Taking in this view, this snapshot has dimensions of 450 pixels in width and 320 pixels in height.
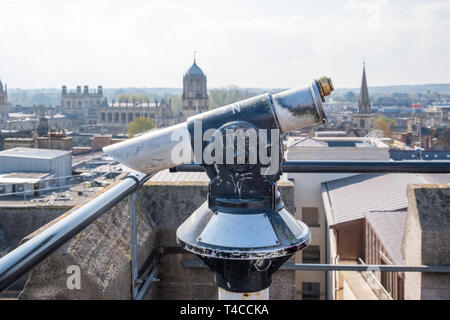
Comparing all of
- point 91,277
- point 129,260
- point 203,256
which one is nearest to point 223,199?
point 203,256

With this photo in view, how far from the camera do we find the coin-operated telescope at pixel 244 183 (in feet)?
4.75

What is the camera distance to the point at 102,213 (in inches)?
71.9

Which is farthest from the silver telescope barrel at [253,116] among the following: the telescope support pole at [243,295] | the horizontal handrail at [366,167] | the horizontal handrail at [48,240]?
the horizontal handrail at [366,167]

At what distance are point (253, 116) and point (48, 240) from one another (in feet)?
2.37

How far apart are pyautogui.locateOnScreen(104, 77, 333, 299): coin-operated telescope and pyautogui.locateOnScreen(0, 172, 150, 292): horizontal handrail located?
30 centimetres

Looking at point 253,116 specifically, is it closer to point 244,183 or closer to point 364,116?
point 244,183

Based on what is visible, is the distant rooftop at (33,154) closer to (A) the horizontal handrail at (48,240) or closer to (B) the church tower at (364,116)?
(A) the horizontal handrail at (48,240)

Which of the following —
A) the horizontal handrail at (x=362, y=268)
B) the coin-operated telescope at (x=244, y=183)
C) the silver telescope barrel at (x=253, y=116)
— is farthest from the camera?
the horizontal handrail at (x=362, y=268)

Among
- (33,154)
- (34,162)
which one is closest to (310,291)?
(34,162)

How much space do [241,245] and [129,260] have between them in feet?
3.54

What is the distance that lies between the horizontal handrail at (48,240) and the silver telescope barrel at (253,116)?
238 millimetres

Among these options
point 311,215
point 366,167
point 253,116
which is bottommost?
point 311,215

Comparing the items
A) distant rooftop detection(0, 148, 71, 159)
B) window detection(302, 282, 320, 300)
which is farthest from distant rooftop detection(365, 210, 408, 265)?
distant rooftop detection(0, 148, 71, 159)

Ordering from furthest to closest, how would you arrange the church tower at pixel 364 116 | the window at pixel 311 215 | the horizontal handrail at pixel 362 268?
1. the church tower at pixel 364 116
2. the window at pixel 311 215
3. the horizontal handrail at pixel 362 268
